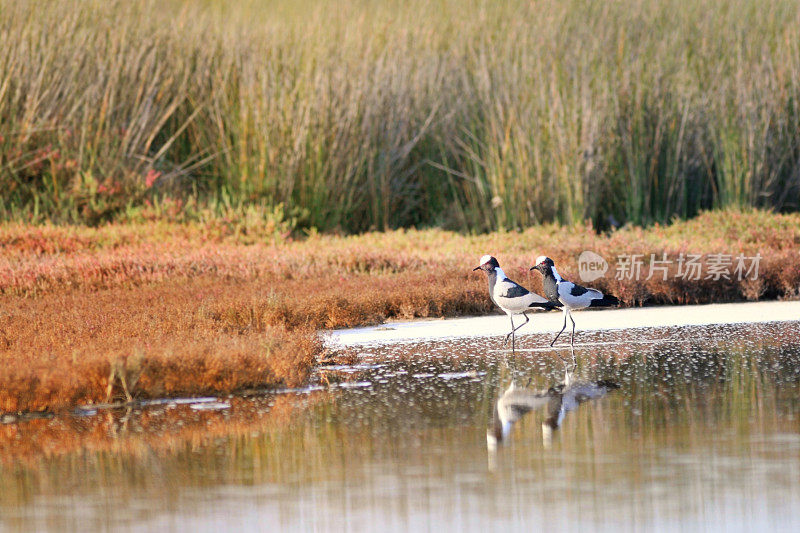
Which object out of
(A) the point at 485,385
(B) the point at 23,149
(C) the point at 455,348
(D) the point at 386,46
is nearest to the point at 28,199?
(B) the point at 23,149

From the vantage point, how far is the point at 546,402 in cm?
689

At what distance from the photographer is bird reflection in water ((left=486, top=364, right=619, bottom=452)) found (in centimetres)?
602

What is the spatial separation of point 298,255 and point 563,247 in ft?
9.77

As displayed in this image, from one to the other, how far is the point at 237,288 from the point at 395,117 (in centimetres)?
768

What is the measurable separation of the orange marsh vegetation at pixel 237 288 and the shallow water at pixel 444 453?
0.23 metres

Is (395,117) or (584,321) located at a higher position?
(395,117)

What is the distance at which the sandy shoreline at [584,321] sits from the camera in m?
9.86

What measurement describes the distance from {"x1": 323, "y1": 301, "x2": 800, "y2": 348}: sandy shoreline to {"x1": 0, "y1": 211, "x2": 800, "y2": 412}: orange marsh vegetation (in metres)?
0.32

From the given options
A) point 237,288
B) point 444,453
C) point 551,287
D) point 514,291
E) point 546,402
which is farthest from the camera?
point 237,288

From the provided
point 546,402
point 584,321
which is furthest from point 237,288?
point 546,402

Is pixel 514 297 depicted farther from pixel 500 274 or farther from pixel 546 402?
pixel 546 402

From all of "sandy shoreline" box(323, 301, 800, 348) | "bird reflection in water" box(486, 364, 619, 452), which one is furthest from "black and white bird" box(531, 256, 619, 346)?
"sandy shoreline" box(323, 301, 800, 348)

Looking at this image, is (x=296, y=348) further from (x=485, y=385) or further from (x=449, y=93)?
(x=449, y=93)

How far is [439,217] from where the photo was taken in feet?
61.7
